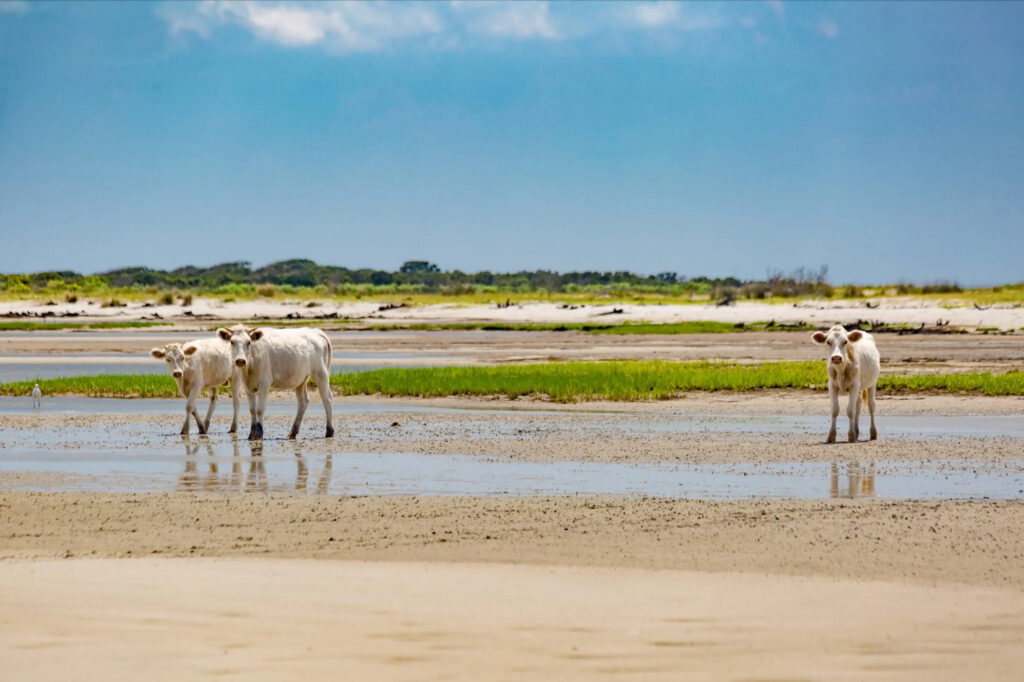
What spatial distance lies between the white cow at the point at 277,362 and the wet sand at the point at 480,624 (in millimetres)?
9397

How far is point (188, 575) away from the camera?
870 cm

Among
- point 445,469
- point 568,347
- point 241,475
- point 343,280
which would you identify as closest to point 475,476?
point 445,469

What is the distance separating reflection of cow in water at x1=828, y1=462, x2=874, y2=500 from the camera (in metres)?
12.7

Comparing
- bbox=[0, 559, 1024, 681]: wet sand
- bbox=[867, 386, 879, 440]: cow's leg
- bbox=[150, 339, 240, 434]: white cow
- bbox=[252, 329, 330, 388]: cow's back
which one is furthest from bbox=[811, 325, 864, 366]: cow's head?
bbox=[0, 559, 1024, 681]: wet sand

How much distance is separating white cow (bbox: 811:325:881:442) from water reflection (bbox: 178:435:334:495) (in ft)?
25.0

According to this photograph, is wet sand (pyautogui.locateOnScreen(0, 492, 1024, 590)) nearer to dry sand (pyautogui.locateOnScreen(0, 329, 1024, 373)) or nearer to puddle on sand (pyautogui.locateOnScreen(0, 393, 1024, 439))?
puddle on sand (pyautogui.locateOnScreen(0, 393, 1024, 439))

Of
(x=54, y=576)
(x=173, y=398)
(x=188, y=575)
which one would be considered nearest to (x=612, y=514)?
(x=188, y=575)

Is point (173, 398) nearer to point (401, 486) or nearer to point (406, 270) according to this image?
point (401, 486)

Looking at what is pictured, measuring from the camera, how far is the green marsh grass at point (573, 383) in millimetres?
26625

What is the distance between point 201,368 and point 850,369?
10.6 metres

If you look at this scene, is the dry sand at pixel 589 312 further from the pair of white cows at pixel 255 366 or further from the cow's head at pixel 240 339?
the cow's head at pixel 240 339

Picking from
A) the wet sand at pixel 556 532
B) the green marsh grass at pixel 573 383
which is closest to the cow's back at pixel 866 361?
the wet sand at pixel 556 532

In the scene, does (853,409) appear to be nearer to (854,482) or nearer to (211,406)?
(854,482)

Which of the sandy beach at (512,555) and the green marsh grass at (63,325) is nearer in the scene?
the sandy beach at (512,555)
